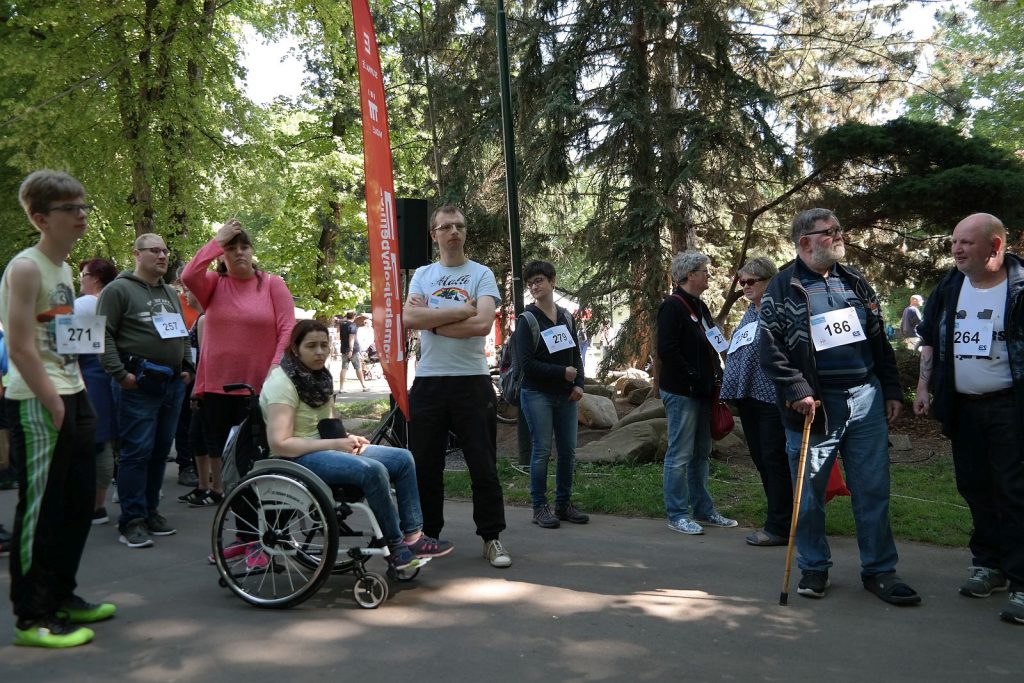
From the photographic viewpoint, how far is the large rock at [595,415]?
1140 centimetres

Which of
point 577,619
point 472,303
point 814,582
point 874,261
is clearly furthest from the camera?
point 874,261

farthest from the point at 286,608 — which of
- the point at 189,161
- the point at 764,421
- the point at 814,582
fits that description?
the point at 189,161

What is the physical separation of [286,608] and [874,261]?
925 cm

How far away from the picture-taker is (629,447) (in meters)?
8.84

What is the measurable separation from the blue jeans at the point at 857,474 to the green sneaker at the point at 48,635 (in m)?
3.63

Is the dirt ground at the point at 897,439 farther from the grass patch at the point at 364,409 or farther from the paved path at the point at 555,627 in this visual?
the grass patch at the point at 364,409

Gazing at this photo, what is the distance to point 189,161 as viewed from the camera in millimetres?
16547

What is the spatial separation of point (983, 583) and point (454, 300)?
10.7 feet

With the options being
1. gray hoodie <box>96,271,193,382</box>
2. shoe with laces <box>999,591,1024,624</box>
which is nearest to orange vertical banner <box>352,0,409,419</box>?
gray hoodie <box>96,271,193,382</box>

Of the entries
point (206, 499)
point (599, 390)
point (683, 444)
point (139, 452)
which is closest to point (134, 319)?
point (139, 452)

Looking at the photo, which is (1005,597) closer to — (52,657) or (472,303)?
(472,303)

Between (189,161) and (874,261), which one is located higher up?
(189,161)

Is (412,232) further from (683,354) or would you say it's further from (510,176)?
(683,354)

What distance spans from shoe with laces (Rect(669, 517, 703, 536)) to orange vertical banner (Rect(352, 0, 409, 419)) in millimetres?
2117
